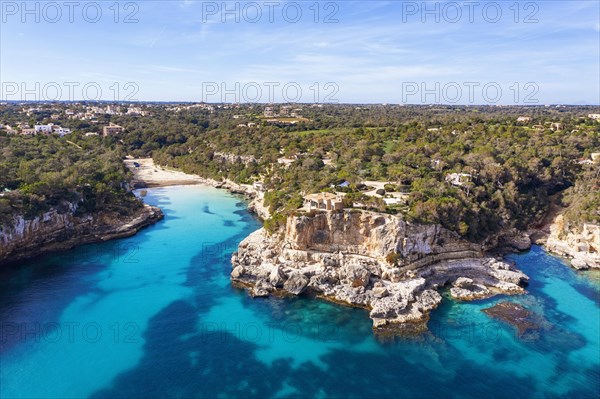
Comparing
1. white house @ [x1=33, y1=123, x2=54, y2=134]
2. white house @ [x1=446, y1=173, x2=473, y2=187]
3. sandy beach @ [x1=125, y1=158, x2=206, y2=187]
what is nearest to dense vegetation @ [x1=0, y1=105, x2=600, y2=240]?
white house @ [x1=446, y1=173, x2=473, y2=187]

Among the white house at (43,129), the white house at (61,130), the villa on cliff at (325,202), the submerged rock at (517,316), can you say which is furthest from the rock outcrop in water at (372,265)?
the white house at (61,130)

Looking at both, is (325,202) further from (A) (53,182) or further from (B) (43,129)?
(B) (43,129)

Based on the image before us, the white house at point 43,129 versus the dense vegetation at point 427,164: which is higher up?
the white house at point 43,129

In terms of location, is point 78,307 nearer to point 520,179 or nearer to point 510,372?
point 510,372

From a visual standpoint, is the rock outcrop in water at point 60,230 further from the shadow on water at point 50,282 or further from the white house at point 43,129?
the white house at point 43,129

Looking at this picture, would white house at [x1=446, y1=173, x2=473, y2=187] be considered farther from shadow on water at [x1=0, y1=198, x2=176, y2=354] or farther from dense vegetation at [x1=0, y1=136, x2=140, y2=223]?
dense vegetation at [x1=0, y1=136, x2=140, y2=223]
